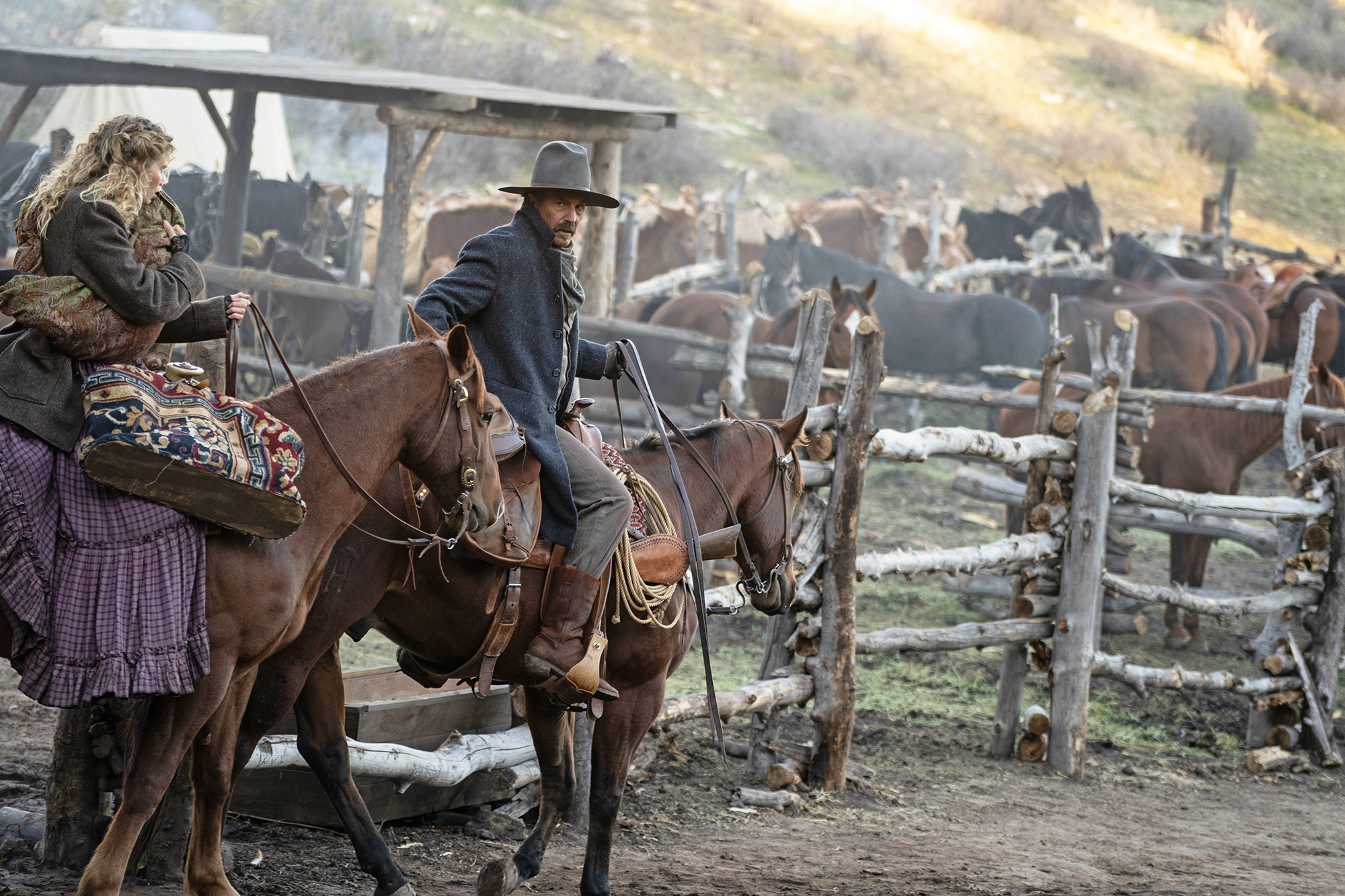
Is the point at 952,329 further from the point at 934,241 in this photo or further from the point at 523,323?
the point at 523,323

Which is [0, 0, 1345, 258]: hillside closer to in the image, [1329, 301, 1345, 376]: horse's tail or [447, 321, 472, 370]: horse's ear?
[1329, 301, 1345, 376]: horse's tail

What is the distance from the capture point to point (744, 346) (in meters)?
10.8

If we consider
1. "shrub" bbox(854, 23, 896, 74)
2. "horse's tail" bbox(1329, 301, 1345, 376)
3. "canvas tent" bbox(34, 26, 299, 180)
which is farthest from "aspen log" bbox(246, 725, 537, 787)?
"shrub" bbox(854, 23, 896, 74)

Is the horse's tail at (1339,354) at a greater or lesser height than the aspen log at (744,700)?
greater

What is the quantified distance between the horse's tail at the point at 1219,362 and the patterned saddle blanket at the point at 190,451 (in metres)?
12.9

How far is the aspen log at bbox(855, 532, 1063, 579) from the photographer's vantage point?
587 cm

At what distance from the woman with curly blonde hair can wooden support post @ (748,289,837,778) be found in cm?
338

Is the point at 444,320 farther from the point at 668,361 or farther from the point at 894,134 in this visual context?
the point at 894,134

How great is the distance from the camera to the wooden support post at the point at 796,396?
5660 millimetres

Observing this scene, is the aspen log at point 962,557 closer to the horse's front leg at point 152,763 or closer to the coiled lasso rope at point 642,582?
the coiled lasso rope at point 642,582

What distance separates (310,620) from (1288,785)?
571 centimetres

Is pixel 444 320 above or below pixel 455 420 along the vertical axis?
above

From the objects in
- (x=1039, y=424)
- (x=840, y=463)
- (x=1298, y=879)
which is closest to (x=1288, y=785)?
(x=1298, y=879)

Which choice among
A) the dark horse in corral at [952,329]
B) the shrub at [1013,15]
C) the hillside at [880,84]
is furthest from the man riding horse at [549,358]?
the shrub at [1013,15]
